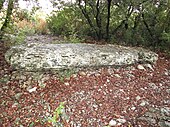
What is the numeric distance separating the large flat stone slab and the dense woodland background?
916 millimetres

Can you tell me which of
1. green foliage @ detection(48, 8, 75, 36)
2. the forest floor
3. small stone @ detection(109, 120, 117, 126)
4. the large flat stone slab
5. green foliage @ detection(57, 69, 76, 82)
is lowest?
small stone @ detection(109, 120, 117, 126)

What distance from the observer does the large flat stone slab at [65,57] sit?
13.8ft

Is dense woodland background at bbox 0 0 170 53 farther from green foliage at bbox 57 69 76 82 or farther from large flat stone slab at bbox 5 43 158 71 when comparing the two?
green foliage at bbox 57 69 76 82

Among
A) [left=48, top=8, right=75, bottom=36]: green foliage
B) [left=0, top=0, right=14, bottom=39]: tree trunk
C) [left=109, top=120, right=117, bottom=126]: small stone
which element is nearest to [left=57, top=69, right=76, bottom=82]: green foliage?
[left=109, top=120, right=117, bottom=126]: small stone

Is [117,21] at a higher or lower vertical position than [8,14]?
lower

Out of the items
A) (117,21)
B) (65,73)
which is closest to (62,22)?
(117,21)

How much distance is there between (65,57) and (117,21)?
267 cm

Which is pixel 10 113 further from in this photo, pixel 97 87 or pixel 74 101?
pixel 97 87

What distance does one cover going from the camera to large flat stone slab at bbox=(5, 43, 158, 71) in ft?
13.8

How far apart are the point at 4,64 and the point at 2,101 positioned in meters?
0.86

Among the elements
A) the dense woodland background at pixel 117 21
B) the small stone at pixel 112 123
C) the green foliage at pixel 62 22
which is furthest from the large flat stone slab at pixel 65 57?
the green foliage at pixel 62 22

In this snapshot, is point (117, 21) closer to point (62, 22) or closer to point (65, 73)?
point (62, 22)

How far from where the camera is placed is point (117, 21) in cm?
655

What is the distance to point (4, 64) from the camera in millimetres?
4445
